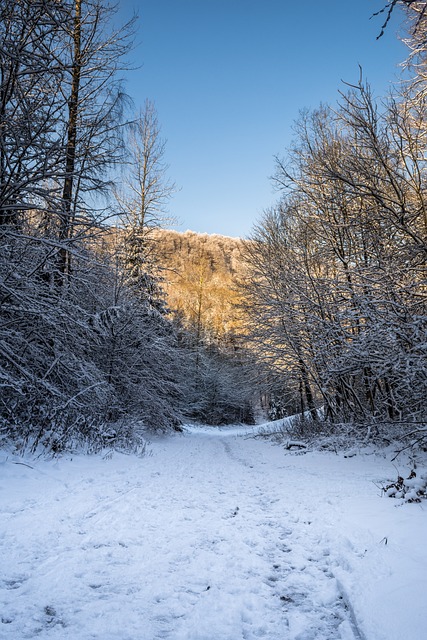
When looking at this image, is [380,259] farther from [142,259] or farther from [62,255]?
[142,259]

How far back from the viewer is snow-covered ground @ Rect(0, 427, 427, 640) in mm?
1717

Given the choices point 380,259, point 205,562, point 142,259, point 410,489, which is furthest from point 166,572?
point 142,259

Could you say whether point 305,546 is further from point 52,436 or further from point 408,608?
point 52,436

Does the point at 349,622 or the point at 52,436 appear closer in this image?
the point at 349,622

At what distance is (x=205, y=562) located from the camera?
97.3 inches

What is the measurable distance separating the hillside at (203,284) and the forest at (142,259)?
3864 mm

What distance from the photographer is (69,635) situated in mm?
1570

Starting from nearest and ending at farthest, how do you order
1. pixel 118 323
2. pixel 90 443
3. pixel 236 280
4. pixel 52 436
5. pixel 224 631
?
1. pixel 224 631
2. pixel 52 436
3. pixel 90 443
4. pixel 118 323
5. pixel 236 280

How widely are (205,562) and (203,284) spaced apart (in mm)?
30430

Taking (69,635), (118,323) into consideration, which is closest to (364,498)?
(69,635)

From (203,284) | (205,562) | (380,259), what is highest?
(203,284)

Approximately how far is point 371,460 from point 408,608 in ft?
16.5

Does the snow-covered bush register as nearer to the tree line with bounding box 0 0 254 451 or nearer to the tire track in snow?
the tire track in snow

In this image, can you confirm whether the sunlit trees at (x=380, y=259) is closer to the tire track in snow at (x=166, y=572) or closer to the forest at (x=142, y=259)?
the forest at (x=142, y=259)
